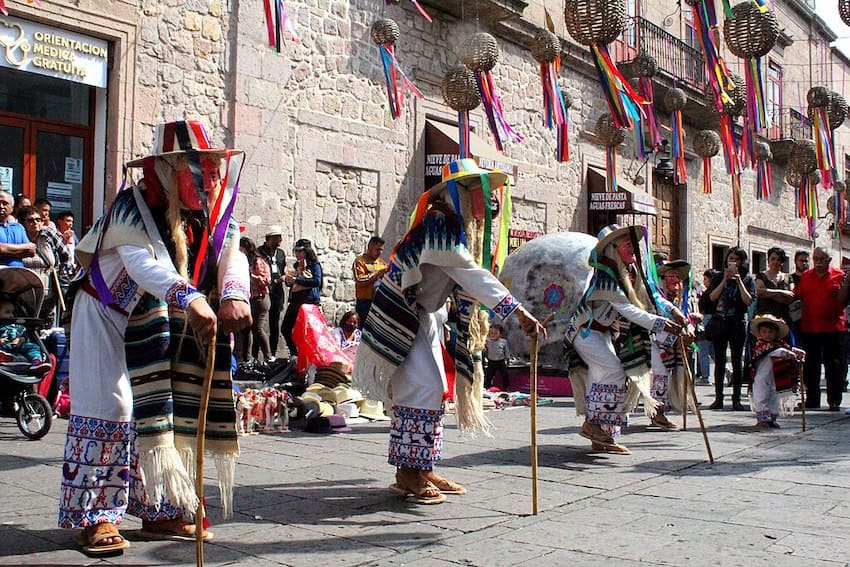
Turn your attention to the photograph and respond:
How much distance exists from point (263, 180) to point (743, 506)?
8933 mm

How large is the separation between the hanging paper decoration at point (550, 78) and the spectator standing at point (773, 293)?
4742 mm

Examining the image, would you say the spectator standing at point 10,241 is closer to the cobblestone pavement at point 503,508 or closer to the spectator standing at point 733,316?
the cobblestone pavement at point 503,508

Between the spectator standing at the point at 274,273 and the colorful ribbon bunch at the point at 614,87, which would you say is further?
the spectator standing at the point at 274,273

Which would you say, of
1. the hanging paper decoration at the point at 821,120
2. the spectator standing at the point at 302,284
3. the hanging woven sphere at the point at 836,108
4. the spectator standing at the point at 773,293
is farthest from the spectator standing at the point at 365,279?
the hanging woven sphere at the point at 836,108

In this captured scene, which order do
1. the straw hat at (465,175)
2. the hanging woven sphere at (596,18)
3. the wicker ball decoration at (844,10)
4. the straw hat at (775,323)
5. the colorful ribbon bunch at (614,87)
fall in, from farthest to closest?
the colorful ribbon bunch at (614,87)
the hanging woven sphere at (596,18)
the wicker ball decoration at (844,10)
the straw hat at (775,323)
the straw hat at (465,175)

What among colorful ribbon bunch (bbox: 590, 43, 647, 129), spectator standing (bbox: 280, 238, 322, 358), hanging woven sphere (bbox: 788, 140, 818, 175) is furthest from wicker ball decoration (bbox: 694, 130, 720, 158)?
spectator standing (bbox: 280, 238, 322, 358)

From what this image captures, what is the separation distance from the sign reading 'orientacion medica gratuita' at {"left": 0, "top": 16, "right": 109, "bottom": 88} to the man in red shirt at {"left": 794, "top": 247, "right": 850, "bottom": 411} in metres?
8.67

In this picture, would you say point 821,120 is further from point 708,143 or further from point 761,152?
point 761,152

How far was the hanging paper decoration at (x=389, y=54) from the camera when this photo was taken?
506 inches

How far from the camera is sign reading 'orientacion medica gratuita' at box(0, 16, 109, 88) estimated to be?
9516 mm

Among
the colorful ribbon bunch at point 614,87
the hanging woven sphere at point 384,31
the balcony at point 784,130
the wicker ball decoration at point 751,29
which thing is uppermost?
the balcony at point 784,130

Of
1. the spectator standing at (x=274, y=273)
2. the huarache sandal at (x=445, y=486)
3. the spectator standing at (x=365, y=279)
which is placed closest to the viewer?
the huarache sandal at (x=445, y=486)

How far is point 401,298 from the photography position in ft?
15.6

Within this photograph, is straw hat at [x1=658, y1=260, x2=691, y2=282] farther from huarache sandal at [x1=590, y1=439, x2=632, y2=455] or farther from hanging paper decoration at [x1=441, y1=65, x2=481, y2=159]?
hanging paper decoration at [x1=441, y1=65, x2=481, y2=159]
